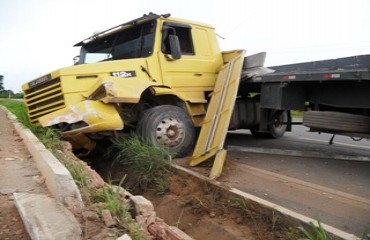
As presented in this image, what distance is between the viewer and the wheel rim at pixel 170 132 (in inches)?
239

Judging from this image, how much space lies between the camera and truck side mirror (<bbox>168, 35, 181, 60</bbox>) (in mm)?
6508

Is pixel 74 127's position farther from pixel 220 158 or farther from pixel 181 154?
pixel 220 158

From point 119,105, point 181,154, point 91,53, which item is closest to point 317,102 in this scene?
point 181,154

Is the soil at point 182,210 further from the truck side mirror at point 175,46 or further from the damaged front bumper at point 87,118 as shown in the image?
the truck side mirror at point 175,46

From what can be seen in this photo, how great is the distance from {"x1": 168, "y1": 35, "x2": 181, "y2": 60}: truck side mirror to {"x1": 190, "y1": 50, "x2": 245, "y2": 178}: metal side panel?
95cm

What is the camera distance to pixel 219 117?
19.6 ft

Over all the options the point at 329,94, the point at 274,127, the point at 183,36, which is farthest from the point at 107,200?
the point at 274,127

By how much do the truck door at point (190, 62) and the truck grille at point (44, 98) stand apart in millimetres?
1828

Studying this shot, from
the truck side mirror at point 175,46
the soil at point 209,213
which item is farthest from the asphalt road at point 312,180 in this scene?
the truck side mirror at point 175,46

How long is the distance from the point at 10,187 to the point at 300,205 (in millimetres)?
3022

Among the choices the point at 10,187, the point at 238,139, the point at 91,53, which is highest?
the point at 91,53

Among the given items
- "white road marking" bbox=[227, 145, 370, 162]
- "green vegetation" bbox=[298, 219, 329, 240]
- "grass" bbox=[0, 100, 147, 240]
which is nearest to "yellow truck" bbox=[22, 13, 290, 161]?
"white road marking" bbox=[227, 145, 370, 162]

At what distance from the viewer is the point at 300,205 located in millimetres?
4066

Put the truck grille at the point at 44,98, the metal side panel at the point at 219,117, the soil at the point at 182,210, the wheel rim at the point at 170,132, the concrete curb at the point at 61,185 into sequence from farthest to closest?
the wheel rim at the point at 170,132 < the truck grille at the point at 44,98 < the metal side panel at the point at 219,117 < the concrete curb at the point at 61,185 < the soil at the point at 182,210
